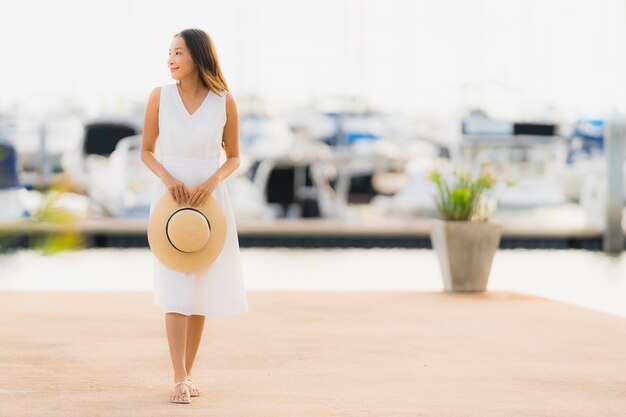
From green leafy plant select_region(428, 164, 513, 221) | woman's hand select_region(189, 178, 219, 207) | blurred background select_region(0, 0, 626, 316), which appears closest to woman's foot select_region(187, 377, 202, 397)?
woman's hand select_region(189, 178, 219, 207)

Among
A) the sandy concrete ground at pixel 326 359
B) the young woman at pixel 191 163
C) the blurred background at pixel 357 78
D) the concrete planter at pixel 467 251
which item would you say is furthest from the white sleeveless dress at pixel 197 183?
the blurred background at pixel 357 78

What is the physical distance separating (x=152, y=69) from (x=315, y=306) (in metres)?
15.2

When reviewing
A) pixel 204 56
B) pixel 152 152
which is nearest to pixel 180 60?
pixel 204 56

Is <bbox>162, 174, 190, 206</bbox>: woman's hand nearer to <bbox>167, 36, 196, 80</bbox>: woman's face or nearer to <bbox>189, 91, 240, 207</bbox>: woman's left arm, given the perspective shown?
<bbox>189, 91, 240, 207</bbox>: woman's left arm

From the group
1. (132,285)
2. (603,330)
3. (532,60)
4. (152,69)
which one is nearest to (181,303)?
(603,330)

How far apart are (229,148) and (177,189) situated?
0.29m

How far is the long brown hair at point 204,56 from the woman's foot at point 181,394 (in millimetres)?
968

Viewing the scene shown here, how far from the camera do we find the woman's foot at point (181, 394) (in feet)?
13.0

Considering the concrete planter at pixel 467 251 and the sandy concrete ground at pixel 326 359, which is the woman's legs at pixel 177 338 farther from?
the concrete planter at pixel 467 251

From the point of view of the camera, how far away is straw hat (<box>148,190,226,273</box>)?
13.0 feet

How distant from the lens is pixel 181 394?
3.98 m

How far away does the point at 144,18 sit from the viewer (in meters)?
22.2

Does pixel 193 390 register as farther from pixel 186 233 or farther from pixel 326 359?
pixel 326 359

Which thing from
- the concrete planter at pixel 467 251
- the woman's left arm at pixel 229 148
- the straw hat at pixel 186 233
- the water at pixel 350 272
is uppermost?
the woman's left arm at pixel 229 148
